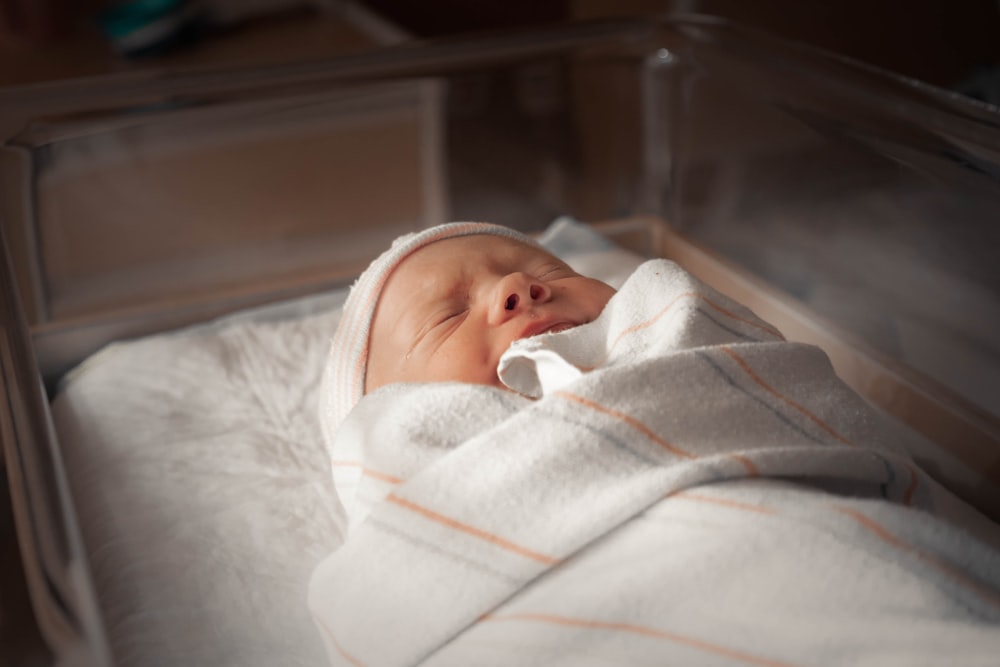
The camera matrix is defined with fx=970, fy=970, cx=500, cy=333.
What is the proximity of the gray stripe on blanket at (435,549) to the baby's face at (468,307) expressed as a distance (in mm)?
136

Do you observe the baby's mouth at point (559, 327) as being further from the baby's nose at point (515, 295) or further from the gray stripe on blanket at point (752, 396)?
the gray stripe on blanket at point (752, 396)

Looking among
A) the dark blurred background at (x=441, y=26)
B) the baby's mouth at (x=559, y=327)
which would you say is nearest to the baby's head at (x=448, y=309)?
the baby's mouth at (x=559, y=327)

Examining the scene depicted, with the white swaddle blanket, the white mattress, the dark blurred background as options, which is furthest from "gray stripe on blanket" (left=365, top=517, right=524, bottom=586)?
the dark blurred background

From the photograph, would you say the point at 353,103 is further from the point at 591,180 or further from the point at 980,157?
the point at 980,157

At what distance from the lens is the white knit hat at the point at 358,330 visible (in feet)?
2.43

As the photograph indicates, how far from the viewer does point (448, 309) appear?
2.32 ft

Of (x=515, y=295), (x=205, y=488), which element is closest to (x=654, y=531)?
(x=515, y=295)

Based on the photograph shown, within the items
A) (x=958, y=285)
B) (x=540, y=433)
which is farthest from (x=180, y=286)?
(x=958, y=285)

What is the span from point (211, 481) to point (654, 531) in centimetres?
41

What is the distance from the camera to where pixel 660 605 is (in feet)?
1.66

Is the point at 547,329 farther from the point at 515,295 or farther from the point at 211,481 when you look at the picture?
the point at 211,481

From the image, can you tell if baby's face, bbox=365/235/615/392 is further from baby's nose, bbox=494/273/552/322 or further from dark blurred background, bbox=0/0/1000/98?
dark blurred background, bbox=0/0/1000/98

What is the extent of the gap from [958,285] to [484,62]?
556mm

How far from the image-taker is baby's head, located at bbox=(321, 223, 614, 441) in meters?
0.68
